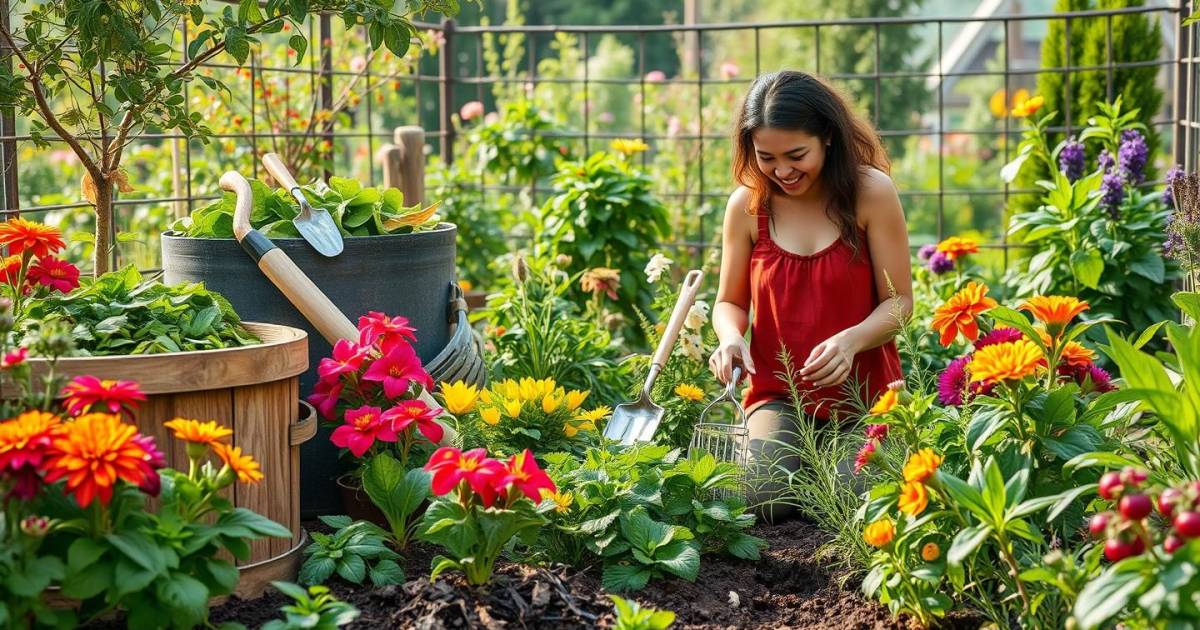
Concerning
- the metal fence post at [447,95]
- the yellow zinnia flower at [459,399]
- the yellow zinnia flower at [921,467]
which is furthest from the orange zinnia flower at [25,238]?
the metal fence post at [447,95]

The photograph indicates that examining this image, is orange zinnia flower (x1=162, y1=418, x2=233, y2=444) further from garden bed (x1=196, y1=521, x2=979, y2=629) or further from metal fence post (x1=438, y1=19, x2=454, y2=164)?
metal fence post (x1=438, y1=19, x2=454, y2=164)

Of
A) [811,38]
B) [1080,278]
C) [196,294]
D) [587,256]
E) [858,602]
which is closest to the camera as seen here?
[858,602]

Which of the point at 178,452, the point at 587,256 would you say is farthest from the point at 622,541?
the point at 587,256

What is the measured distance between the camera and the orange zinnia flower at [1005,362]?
1.77 meters

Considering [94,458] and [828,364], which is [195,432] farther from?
[828,364]

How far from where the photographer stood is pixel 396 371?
234 centimetres

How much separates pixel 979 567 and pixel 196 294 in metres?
1.50

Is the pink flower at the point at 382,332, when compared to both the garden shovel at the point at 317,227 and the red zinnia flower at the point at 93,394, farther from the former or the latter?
the red zinnia flower at the point at 93,394

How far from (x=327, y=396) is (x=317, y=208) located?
21.7 inches

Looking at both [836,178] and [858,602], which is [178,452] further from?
[836,178]

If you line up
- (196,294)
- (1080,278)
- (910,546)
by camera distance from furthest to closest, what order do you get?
(1080,278) → (196,294) → (910,546)

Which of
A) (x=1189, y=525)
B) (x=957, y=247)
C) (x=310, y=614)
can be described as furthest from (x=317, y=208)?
(x=957, y=247)

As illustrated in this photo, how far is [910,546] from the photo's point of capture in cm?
191

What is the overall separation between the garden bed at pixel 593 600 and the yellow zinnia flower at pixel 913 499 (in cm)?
32
